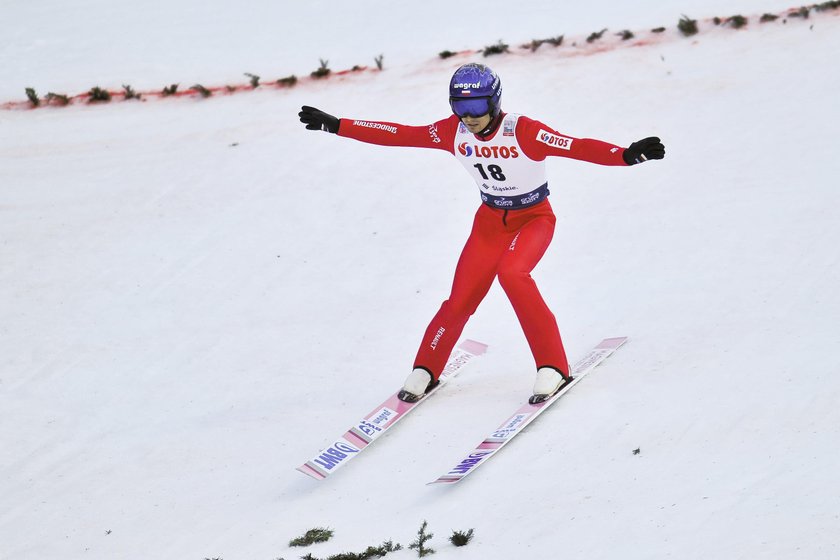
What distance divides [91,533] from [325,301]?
10.8ft

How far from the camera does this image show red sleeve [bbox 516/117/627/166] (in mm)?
7172

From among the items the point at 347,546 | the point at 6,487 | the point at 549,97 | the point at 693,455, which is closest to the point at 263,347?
the point at 6,487

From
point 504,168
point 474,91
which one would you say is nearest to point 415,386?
point 504,168

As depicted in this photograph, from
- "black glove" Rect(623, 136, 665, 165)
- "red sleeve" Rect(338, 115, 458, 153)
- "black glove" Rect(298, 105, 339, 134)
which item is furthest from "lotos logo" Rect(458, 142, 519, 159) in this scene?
"black glove" Rect(298, 105, 339, 134)

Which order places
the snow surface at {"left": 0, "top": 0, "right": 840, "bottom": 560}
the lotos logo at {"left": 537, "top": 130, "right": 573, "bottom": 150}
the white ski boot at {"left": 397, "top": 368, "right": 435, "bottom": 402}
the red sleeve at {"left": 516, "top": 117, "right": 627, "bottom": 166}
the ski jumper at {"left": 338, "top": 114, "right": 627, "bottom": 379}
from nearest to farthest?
1. the snow surface at {"left": 0, "top": 0, "right": 840, "bottom": 560}
2. the red sleeve at {"left": 516, "top": 117, "right": 627, "bottom": 166}
3. the lotos logo at {"left": 537, "top": 130, "right": 573, "bottom": 150}
4. the ski jumper at {"left": 338, "top": 114, "right": 627, "bottom": 379}
5. the white ski boot at {"left": 397, "top": 368, "right": 435, "bottom": 402}

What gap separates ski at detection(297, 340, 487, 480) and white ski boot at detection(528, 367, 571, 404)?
Answer: 901 millimetres

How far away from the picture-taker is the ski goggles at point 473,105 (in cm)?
739

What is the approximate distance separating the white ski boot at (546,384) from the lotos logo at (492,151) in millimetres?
1441

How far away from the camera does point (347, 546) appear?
627cm

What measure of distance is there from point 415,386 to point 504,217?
4.39 ft

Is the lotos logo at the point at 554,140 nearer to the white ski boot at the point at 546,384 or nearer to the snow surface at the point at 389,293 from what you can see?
the white ski boot at the point at 546,384

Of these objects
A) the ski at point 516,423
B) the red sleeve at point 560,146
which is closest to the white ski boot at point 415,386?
the ski at point 516,423

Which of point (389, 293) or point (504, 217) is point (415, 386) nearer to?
point (504, 217)

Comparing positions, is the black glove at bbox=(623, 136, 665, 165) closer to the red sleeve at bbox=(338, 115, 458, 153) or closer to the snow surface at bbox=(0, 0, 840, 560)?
the red sleeve at bbox=(338, 115, 458, 153)
